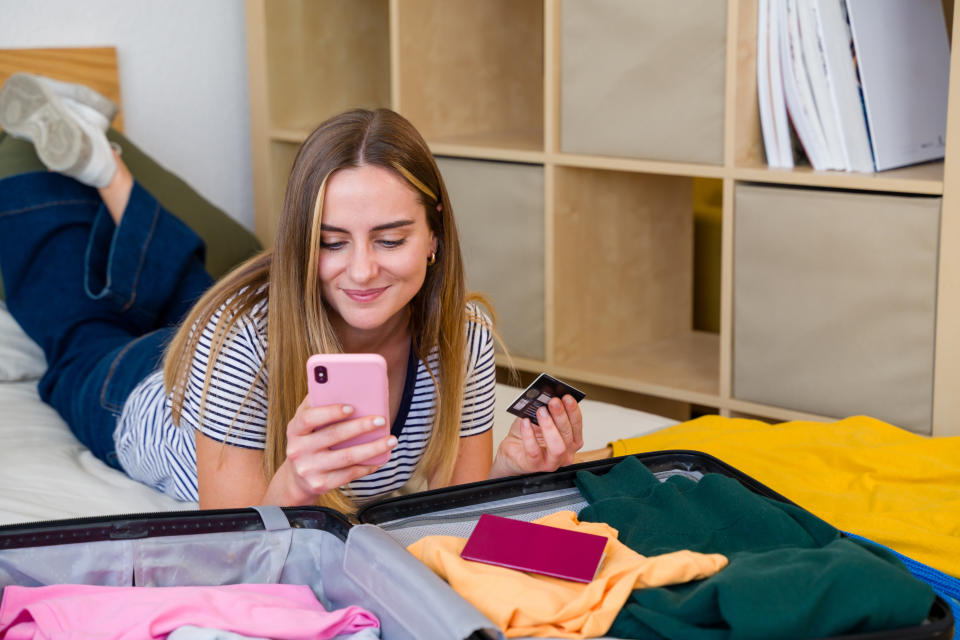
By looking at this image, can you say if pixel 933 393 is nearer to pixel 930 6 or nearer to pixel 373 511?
pixel 930 6

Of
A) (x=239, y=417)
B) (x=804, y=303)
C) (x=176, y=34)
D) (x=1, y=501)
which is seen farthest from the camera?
(x=176, y=34)

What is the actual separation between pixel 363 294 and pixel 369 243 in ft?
0.18

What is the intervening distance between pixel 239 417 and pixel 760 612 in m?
0.62

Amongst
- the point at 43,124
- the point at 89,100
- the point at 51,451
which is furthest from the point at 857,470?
the point at 89,100

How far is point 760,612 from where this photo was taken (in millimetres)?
673

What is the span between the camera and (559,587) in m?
0.75

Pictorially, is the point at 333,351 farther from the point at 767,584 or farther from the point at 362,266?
the point at 767,584

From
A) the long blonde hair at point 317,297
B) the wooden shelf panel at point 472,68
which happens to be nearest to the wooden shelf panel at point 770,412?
the wooden shelf panel at point 472,68

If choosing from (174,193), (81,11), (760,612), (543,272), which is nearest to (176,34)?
(81,11)

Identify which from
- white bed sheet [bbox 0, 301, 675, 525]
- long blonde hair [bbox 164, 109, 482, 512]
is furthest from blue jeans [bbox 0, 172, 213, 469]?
long blonde hair [bbox 164, 109, 482, 512]

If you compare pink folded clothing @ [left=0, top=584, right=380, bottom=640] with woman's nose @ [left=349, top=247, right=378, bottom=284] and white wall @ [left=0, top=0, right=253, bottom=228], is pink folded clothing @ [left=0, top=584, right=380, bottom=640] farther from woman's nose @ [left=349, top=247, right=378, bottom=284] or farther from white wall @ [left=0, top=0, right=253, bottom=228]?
white wall @ [left=0, top=0, right=253, bottom=228]

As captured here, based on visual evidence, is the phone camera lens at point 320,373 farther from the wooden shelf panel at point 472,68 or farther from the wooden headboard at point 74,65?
the wooden headboard at point 74,65

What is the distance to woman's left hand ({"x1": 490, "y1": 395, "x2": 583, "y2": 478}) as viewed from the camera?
106 cm

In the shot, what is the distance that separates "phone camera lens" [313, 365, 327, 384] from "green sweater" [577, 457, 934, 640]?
0.89 feet
